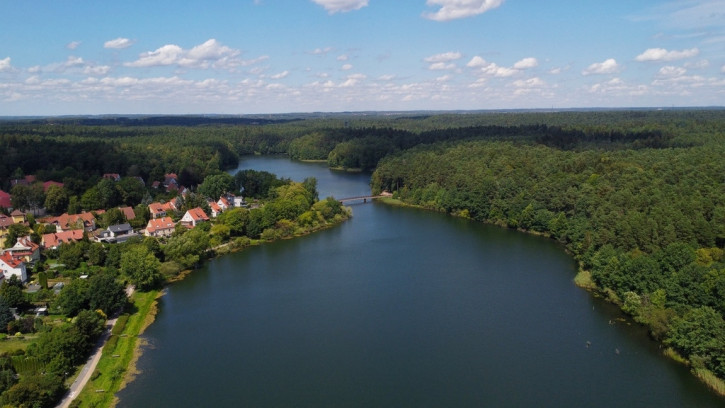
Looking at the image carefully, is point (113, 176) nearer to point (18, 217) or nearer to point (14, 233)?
point (18, 217)

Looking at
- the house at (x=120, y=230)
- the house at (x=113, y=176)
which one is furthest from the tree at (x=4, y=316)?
the house at (x=113, y=176)

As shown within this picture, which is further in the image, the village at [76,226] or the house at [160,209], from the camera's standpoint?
the house at [160,209]

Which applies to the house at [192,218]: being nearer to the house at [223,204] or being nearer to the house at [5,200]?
the house at [223,204]

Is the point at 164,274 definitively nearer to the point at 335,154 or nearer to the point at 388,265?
the point at 388,265

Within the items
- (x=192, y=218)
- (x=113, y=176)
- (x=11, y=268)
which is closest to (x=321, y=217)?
(x=192, y=218)

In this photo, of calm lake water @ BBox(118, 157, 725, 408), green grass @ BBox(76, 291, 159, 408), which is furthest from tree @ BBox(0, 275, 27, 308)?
calm lake water @ BBox(118, 157, 725, 408)

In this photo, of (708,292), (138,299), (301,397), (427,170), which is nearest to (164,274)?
(138,299)

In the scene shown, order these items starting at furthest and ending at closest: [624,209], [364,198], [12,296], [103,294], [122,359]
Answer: [364,198], [624,209], [103,294], [12,296], [122,359]

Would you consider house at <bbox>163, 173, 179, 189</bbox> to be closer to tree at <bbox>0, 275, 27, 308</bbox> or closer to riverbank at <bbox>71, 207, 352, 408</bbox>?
riverbank at <bbox>71, 207, 352, 408</bbox>
